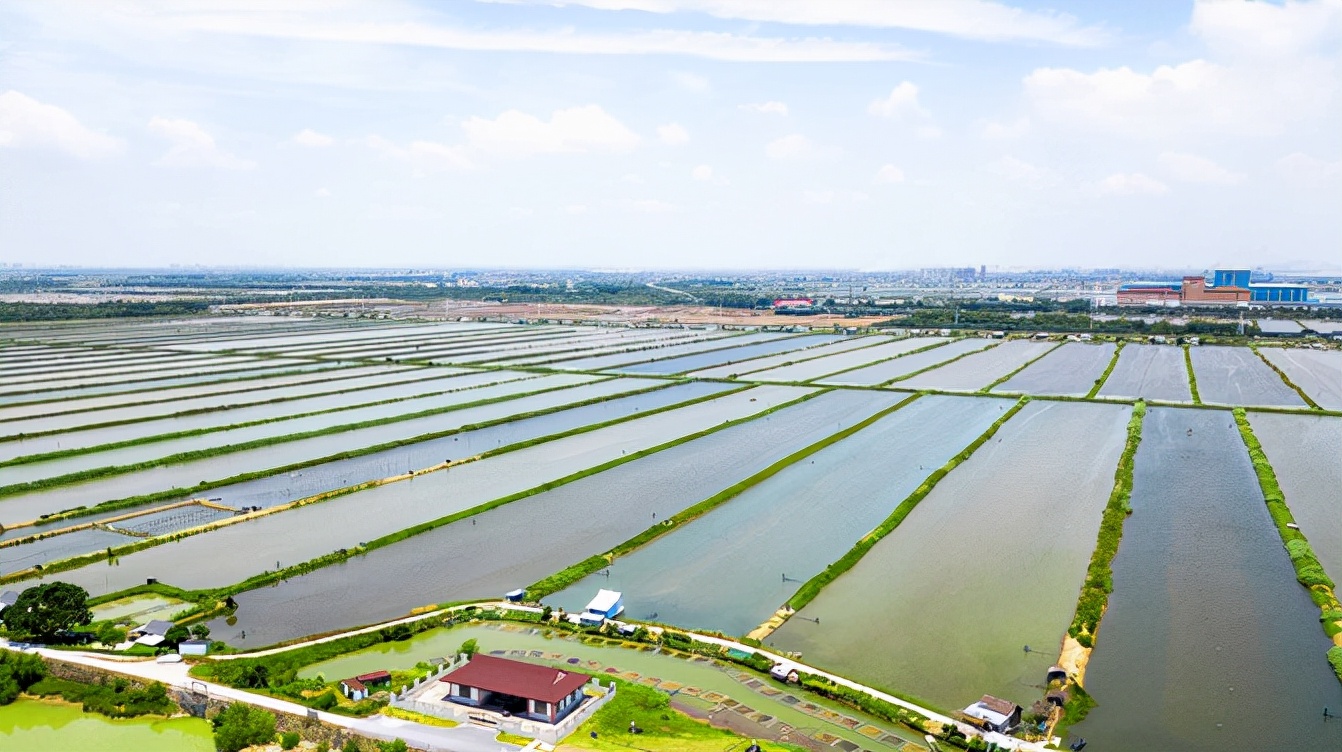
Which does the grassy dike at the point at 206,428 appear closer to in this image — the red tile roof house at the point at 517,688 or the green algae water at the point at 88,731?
the green algae water at the point at 88,731

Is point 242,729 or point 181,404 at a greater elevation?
point 181,404

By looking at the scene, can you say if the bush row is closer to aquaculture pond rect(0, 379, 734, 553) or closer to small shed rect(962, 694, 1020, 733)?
small shed rect(962, 694, 1020, 733)

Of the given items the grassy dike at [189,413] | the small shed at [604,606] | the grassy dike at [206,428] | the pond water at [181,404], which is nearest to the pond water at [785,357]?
the grassy dike at [206,428]

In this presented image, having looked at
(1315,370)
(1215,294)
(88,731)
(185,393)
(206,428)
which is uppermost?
(1215,294)

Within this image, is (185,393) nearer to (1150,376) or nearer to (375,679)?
(375,679)

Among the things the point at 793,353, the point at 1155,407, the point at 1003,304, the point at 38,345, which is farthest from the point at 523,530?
the point at 1003,304

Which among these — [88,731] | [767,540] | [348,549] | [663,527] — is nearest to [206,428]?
[348,549]

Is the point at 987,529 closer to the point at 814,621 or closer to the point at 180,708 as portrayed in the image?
the point at 814,621
